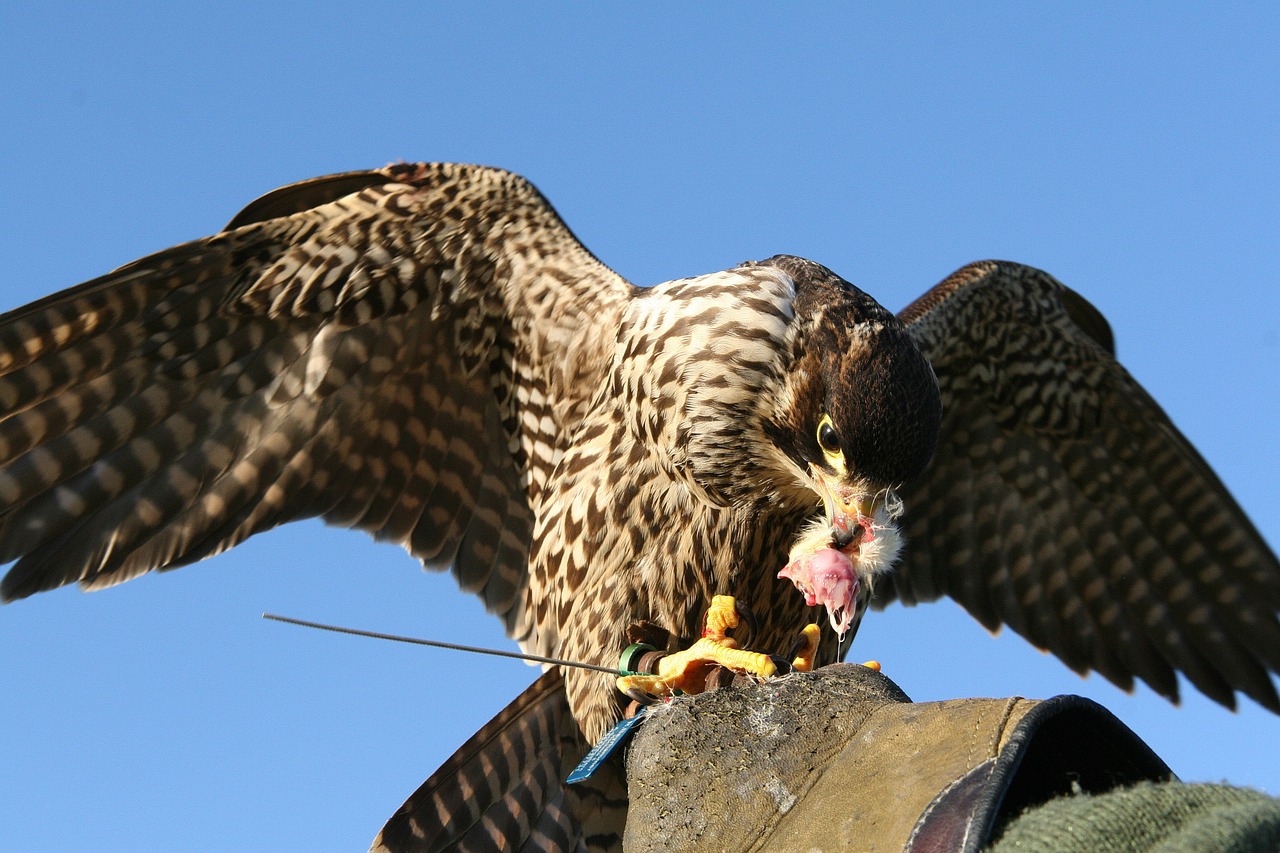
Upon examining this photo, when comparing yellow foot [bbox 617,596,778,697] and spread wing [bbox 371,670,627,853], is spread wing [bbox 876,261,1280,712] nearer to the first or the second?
spread wing [bbox 371,670,627,853]

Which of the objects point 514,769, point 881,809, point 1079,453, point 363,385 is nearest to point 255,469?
point 363,385

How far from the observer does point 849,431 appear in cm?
368

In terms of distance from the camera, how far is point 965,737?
1.81 meters

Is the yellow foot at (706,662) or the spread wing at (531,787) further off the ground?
the yellow foot at (706,662)

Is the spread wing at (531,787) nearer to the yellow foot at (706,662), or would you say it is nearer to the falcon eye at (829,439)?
the yellow foot at (706,662)

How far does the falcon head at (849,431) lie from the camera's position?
3.67 m

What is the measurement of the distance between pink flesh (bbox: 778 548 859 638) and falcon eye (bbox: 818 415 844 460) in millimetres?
276

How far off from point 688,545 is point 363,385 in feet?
4.30

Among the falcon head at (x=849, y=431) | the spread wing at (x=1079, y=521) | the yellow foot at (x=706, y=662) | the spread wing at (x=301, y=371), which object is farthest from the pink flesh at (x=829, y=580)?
the spread wing at (x=1079, y=521)

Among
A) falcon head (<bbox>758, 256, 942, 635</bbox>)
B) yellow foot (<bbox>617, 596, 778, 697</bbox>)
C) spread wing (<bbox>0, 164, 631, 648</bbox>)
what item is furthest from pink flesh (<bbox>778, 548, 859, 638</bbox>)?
spread wing (<bbox>0, 164, 631, 648</bbox>)

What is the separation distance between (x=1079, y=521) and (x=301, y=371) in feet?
11.4

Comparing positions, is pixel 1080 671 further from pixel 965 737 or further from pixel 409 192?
pixel 965 737

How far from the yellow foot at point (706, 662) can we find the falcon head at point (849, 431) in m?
0.26

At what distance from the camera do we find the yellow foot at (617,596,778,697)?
347cm
